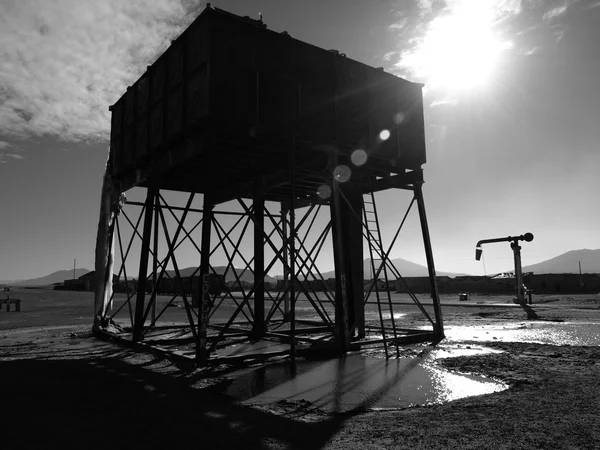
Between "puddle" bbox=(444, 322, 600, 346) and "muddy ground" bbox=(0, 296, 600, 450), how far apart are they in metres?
4.03

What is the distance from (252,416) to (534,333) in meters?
12.0

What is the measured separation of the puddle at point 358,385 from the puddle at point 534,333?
4.84 m

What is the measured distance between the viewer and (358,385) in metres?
7.15

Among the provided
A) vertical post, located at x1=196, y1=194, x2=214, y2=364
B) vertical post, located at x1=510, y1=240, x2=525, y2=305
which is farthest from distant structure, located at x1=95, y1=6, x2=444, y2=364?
vertical post, located at x1=510, y1=240, x2=525, y2=305

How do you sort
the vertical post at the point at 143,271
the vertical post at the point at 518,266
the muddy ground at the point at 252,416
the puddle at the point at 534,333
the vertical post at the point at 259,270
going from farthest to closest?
the vertical post at the point at 518,266 → the vertical post at the point at 259,270 → the puddle at the point at 534,333 → the vertical post at the point at 143,271 → the muddy ground at the point at 252,416

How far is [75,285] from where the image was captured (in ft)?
266

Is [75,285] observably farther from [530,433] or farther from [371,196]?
[530,433]

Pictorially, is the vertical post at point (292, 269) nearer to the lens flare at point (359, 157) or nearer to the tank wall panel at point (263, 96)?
the tank wall panel at point (263, 96)

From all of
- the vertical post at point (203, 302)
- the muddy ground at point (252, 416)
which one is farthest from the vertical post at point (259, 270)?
the muddy ground at point (252, 416)

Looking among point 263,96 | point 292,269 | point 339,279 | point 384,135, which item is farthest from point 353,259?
point 263,96

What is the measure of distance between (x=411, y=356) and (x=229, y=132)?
21.0ft

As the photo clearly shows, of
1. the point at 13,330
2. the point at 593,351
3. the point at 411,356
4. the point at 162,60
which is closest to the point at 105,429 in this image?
the point at 411,356

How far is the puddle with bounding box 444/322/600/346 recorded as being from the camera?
491 inches

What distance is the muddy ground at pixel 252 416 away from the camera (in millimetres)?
4520
